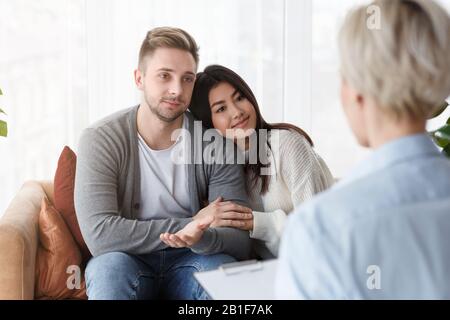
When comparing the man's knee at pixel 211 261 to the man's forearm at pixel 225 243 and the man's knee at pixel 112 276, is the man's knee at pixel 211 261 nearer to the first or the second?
the man's forearm at pixel 225 243

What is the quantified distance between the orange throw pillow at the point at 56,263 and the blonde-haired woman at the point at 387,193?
1161 millimetres

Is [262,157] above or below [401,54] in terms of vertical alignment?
below

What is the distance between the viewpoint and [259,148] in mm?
1977

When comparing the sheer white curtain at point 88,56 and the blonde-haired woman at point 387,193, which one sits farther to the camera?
the sheer white curtain at point 88,56

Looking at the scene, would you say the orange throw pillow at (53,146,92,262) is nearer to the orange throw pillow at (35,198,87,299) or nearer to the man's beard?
the orange throw pillow at (35,198,87,299)

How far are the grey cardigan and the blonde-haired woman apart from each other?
0.96 meters

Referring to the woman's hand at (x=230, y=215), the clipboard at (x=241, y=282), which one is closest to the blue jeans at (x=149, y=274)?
the woman's hand at (x=230, y=215)

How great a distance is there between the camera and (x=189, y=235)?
66.5 inches

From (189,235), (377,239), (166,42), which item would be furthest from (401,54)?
(166,42)

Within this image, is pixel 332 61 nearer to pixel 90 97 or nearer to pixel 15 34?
pixel 90 97

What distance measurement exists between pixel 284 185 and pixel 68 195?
0.76 m

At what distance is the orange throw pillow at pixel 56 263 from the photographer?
185cm

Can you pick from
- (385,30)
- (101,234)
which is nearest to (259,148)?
(101,234)

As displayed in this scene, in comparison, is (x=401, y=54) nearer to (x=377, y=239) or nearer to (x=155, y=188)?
(x=377, y=239)
